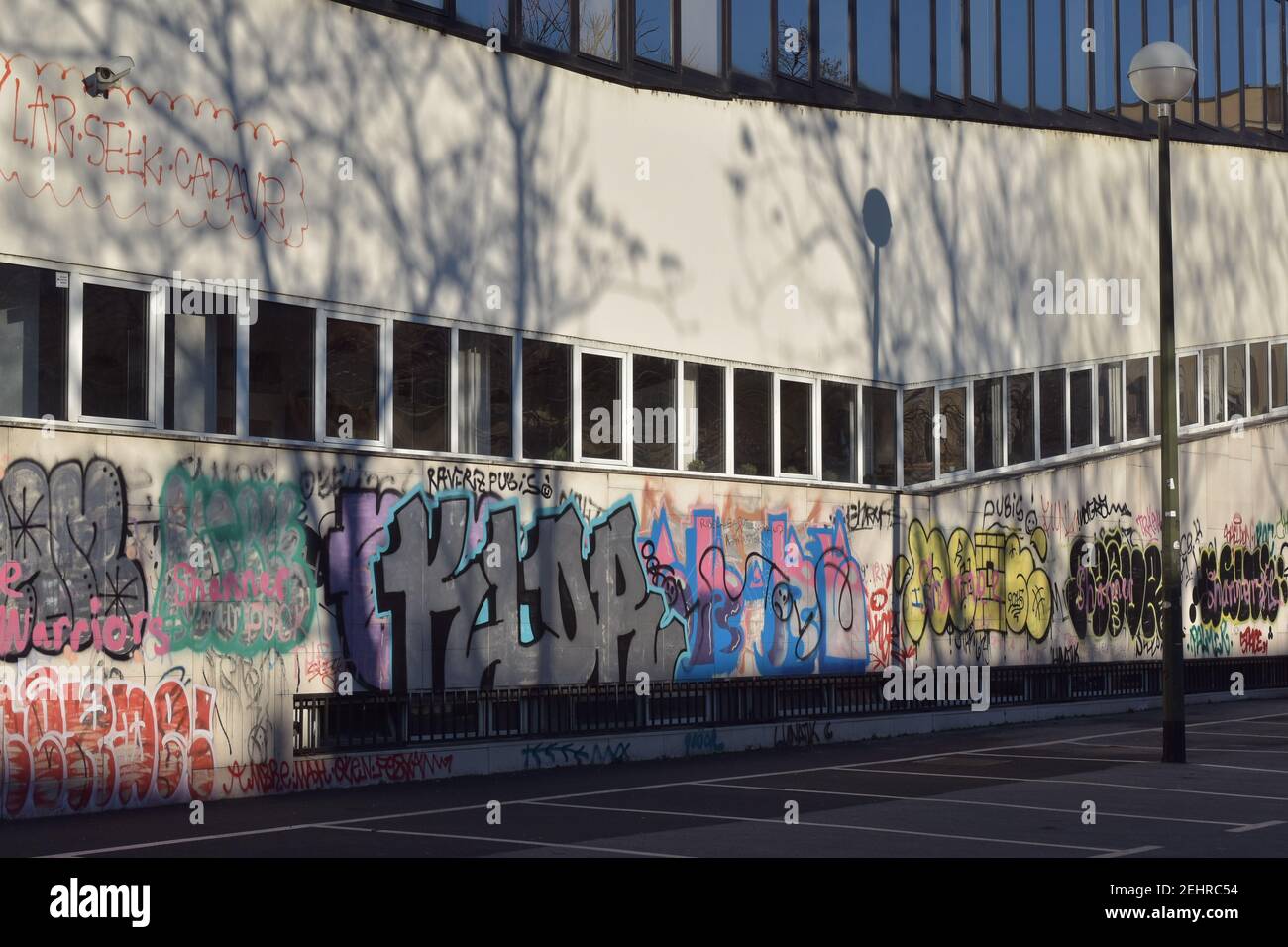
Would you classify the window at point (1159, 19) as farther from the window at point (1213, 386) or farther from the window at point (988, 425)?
the window at point (988, 425)

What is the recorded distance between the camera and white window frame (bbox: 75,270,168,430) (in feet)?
49.1

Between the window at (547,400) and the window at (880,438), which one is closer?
the window at (547,400)

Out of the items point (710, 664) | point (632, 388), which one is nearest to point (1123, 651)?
point (710, 664)

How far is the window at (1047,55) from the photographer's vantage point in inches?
1137

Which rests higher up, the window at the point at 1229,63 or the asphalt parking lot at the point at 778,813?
the window at the point at 1229,63

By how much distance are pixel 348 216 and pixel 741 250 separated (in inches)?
265

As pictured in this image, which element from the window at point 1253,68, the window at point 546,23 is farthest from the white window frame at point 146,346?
the window at point 1253,68

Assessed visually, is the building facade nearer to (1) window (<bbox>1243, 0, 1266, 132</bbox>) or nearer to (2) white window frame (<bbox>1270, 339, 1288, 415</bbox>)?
(2) white window frame (<bbox>1270, 339, 1288, 415</bbox>)

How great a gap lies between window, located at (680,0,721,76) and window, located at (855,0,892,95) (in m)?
3.31

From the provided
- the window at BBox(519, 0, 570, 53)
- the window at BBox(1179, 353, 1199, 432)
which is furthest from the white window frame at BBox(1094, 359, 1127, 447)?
the window at BBox(519, 0, 570, 53)

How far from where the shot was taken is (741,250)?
2275 centimetres

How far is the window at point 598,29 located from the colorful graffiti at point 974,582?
8.42 m

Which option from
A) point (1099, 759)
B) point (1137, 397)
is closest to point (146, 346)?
point (1099, 759)

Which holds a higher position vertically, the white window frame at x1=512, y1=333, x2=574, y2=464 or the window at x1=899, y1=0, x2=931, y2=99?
the window at x1=899, y1=0, x2=931, y2=99
